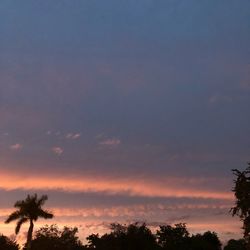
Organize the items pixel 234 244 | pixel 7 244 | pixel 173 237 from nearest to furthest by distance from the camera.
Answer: pixel 7 244 → pixel 173 237 → pixel 234 244

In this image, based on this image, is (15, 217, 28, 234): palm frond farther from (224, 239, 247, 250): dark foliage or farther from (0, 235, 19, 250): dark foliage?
(224, 239, 247, 250): dark foliage

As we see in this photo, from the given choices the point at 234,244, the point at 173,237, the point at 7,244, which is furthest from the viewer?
the point at 234,244

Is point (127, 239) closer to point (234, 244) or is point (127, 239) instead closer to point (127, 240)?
point (127, 240)

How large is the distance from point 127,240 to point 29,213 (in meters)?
37.5

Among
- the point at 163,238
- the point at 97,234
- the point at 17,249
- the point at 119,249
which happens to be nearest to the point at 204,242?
the point at 163,238

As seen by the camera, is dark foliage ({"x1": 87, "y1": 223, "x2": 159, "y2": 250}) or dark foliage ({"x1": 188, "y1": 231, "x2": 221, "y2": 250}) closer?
dark foliage ({"x1": 87, "y1": 223, "x2": 159, "y2": 250})

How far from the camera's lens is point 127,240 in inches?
4429

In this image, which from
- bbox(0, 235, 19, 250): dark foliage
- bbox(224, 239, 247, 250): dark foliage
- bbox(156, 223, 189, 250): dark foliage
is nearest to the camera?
bbox(0, 235, 19, 250): dark foliage

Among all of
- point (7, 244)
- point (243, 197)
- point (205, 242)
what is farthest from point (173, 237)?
point (243, 197)

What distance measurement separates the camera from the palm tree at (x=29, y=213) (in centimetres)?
8012

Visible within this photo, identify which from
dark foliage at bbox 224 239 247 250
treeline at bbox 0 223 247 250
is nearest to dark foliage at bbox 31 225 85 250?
treeline at bbox 0 223 247 250

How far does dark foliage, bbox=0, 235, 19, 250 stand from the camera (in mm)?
108137

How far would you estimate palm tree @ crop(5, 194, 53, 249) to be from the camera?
80.1 m

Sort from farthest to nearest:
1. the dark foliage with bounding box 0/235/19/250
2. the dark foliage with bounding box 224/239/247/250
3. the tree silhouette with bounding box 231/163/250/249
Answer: the dark foliage with bounding box 224/239/247/250 → the dark foliage with bounding box 0/235/19/250 → the tree silhouette with bounding box 231/163/250/249
